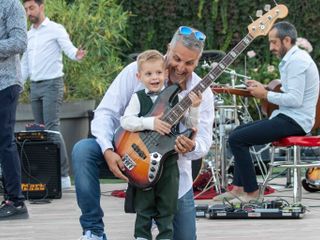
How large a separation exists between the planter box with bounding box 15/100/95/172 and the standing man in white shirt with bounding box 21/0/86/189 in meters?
1.10

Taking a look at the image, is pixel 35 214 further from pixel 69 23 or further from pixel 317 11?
pixel 317 11

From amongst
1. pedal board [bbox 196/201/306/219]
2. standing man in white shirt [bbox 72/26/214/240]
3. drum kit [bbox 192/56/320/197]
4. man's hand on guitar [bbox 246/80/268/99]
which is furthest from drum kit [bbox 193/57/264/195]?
standing man in white shirt [bbox 72/26/214/240]

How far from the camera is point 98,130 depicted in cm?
521

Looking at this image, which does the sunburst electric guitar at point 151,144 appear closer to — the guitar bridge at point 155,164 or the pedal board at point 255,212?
the guitar bridge at point 155,164

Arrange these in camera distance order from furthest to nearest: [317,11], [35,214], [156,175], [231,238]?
1. [317,11]
2. [35,214]
3. [231,238]
4. [156,175]

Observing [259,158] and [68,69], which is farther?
[68,69]

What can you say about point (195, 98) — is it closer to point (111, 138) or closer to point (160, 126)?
point (160, 126)

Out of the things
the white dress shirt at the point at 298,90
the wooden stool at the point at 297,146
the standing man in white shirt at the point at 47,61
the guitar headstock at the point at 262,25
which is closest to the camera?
the guitar headstock at the point at 262,25

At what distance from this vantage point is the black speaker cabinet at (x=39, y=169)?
28.2ft

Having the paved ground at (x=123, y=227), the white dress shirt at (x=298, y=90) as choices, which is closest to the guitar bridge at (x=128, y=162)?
the paved ground at (x=123, y=227)

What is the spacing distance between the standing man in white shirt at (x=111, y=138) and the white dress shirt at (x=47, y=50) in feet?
13.2

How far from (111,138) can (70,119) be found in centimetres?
546

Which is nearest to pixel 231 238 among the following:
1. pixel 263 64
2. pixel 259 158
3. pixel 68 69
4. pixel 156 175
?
pixel 156 175

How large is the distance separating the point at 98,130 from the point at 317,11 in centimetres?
846
